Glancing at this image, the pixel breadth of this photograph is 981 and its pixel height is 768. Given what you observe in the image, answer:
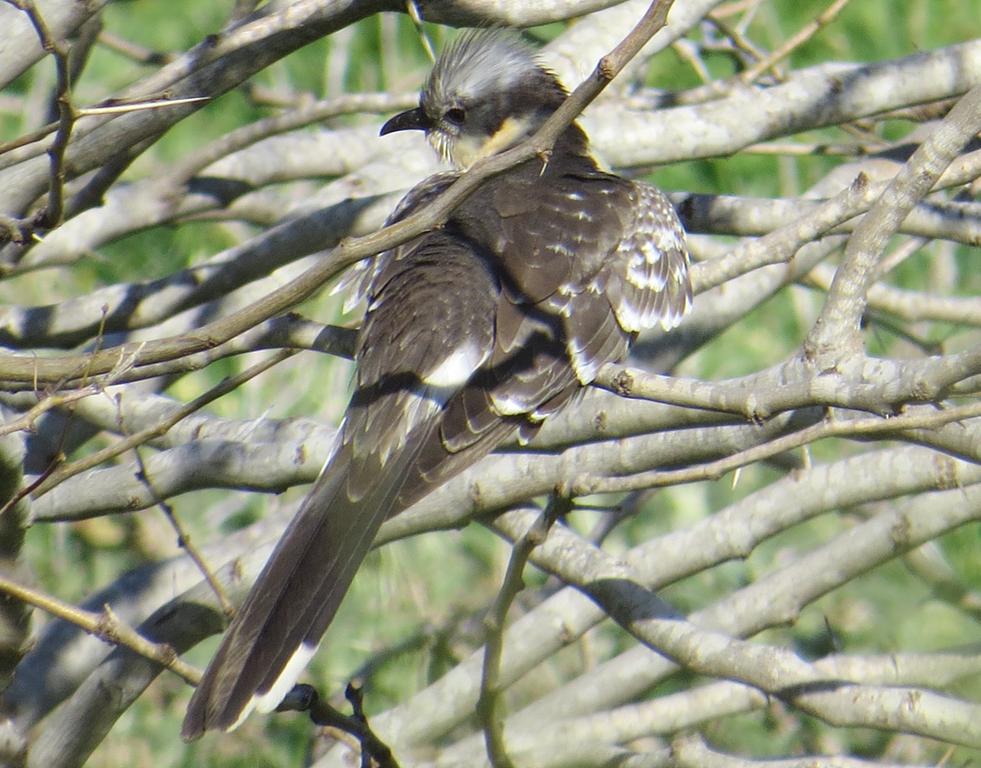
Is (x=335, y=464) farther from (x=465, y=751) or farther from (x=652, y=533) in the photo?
(x=652, y=533)

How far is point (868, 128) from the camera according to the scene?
5.71 metres

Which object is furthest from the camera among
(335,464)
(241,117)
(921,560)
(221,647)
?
(241,117)

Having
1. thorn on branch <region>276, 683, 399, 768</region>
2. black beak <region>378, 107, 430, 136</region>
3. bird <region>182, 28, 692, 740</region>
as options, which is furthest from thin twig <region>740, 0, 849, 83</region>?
thorn on branch <region>276, 683, 399, 768</region>

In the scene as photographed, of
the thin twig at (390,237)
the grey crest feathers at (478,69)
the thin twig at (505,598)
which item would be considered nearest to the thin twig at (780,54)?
the grey crest feathers at (478,69)

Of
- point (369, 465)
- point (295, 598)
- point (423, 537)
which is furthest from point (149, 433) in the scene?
point (423, 537)

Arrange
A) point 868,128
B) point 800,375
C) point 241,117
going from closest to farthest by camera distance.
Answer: point 800,375, point 868,128, point 241,117

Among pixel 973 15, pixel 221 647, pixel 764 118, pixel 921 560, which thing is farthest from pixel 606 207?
pixel 973 15

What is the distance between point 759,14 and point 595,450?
5.17 m

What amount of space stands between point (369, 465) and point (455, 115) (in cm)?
207

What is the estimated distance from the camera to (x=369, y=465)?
3744 mm

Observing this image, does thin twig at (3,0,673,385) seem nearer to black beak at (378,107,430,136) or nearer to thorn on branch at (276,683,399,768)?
thorn on branch at (276,683,399,768)

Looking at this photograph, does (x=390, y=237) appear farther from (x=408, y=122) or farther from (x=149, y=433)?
(x=408, y=122)

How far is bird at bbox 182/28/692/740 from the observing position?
3.32 meters

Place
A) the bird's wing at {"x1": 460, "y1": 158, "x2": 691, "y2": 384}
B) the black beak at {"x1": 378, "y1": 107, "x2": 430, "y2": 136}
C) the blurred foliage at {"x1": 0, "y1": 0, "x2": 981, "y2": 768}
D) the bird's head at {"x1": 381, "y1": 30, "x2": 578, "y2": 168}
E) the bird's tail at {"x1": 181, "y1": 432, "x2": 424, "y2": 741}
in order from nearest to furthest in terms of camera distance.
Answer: the bird's tail at {"x1": 181, "y1": 432, "x2": 424, "y2": 741} < the bird's wing at {"x1": 460, "y1": 158, "x2": 691, "y2": 384} < the blurred foliage at {"x1": 0, "y1": 0, "x2": 981, "y2": 768} < the black beak at {"x1": 378, "y1": 107, "x2": 430, "y2": 136} < the bird's head at {"x1": 381, "y1": 30, "x2": 578, "y2": 168}
